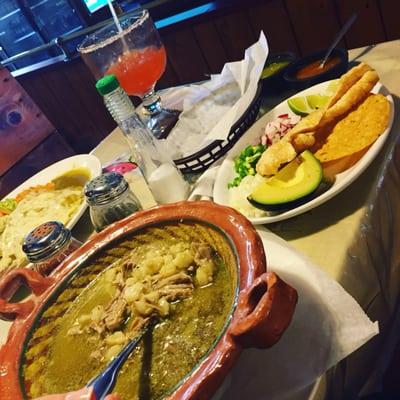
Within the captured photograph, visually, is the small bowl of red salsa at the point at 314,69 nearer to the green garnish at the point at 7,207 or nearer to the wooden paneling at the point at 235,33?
the green garnish at the point at 7,207

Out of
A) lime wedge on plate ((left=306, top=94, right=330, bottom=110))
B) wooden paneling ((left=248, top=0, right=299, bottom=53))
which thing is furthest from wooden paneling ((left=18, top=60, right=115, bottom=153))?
lime wedge on plate ((left=306, top=94, right=330, bottom=110))

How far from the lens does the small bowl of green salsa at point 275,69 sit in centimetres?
164

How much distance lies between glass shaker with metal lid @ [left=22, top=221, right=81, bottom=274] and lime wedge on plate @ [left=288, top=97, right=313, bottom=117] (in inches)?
33.0

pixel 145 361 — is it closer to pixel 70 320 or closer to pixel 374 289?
pixel 70 320

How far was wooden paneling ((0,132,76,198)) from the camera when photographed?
441cm

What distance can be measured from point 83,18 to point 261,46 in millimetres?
3042

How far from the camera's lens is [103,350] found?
2.84ft

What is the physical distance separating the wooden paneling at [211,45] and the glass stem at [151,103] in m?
1.52

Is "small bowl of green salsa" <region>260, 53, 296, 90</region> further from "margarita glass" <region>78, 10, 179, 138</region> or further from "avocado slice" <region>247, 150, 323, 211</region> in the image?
"avocado slice" <region>247, 150, 323, 211</region>

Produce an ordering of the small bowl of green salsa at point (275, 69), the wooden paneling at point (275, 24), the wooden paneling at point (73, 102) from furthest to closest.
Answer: the wooden paneling at point (73, 102) → the wooden paneling at point (275, 24) → the small bowl of green salsa at point (275, 69)

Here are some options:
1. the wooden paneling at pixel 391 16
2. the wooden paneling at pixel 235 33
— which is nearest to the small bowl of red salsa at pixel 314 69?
the wooden paneling at pixel 391 16

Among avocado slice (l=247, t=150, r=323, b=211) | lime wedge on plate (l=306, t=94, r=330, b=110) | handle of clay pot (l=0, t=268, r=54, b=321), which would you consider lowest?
lime wedge on plate (l=306, t=94, r=330, b=110)

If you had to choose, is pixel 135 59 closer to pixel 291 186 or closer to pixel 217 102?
pixel 217 102

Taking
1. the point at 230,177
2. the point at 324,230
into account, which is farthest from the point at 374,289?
the point at 230,177
